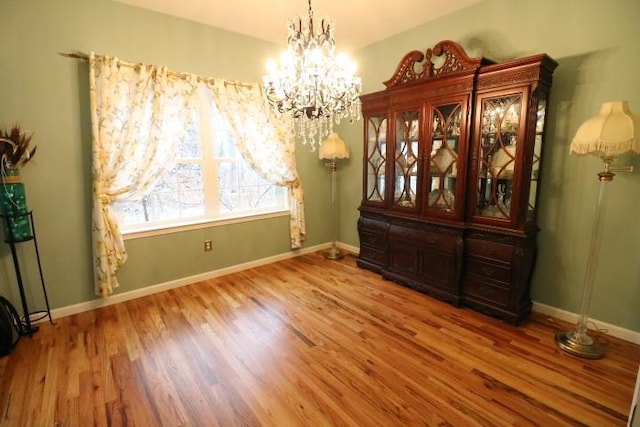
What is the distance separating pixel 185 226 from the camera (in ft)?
10.9

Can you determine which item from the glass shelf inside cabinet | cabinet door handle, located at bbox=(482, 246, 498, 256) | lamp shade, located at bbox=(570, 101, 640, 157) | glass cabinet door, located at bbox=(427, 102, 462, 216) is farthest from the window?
lamp shade, located at bbox=(570, 101, 640, 157)

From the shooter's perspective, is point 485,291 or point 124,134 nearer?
point 485,291

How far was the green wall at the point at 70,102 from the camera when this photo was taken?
93.7 inches

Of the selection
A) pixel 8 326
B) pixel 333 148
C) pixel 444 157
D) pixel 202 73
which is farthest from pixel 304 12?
pixel 8 326

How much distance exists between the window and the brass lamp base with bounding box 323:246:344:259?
3.96 ft

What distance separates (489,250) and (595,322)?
973 millimetres

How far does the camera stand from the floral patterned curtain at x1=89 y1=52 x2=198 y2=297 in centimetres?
264

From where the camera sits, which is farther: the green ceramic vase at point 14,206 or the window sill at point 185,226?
the window sill at point 185,226

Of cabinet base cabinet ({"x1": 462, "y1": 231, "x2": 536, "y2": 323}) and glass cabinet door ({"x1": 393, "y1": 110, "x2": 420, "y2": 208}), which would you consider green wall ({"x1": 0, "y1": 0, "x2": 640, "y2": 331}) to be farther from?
glass cabinet door ({"x1": 393, "y1": 110, "x2": 420, "y2": 208})

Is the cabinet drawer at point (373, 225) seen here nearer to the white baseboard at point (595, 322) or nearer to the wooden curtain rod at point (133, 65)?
the white baseboard at point (595, 322)

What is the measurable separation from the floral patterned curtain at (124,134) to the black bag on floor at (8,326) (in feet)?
1.81

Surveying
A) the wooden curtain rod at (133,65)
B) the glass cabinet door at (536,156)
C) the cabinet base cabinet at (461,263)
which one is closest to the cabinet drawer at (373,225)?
the cabinet base cabinet at (461,263)

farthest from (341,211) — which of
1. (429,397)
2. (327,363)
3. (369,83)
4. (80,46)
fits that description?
(80,46)

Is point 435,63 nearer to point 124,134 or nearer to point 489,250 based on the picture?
point 489,250
